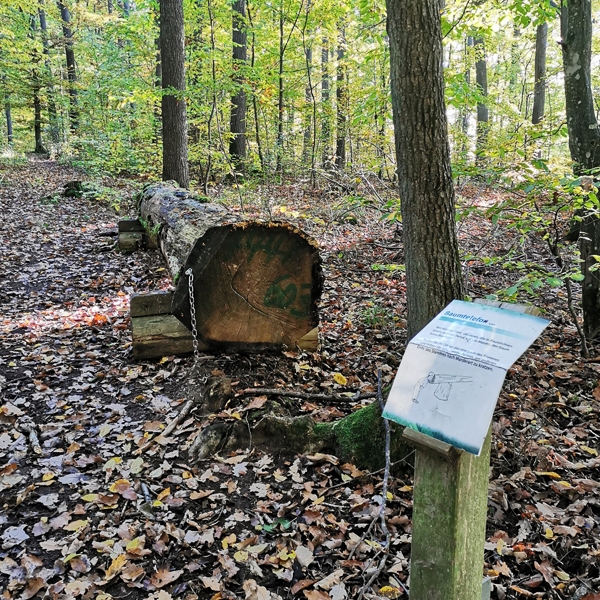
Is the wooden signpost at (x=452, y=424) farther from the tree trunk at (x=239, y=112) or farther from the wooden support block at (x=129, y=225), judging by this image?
the tree trunk at (x=239, y=112)

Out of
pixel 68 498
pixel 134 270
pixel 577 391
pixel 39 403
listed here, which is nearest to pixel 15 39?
pixel 134 270

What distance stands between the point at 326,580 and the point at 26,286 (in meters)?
6.57

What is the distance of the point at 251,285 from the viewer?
4348 millimetres

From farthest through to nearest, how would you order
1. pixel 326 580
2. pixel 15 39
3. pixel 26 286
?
pixel 15 39
pixel 26 286
pixel 326 580

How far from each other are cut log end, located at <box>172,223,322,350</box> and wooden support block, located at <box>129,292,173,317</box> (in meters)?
0.72

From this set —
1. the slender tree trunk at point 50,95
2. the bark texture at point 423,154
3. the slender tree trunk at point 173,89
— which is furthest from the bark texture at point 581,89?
the slender tree trunk at point 50,95

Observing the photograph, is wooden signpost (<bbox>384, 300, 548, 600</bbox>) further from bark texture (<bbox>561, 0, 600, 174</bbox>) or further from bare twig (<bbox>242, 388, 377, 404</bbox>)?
bark texture (<bbox>561, 0, 600, 174</bbox>)

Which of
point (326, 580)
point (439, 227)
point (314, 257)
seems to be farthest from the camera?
point (314, 257)

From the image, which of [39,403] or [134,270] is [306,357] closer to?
[39,403]

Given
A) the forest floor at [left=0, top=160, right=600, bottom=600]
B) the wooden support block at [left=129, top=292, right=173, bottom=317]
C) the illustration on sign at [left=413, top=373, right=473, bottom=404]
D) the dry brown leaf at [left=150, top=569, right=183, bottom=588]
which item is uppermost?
the illustration on sign at [left=413, top=373, right=473, bottom=404]

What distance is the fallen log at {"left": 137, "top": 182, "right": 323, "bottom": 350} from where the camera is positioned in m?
4.15

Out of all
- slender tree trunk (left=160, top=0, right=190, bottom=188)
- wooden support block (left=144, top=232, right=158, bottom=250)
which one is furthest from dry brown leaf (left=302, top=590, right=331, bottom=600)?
slender tree trunk (left=160, top=0, right=190, bottom=188)

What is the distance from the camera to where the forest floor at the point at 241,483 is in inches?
97.4

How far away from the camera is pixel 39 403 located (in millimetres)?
4055
